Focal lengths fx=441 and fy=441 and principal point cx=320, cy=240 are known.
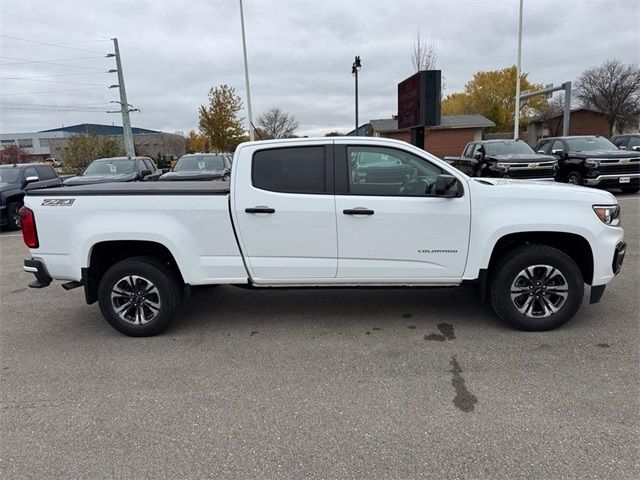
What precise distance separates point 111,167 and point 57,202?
1079 cm

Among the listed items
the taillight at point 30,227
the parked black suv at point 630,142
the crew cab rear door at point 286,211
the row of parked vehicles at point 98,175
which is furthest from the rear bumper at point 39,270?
the parked black suv at point 630,142

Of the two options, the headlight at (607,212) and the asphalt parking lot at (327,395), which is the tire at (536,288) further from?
the headlight at (607,212)

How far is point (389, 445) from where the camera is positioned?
2.65 metres

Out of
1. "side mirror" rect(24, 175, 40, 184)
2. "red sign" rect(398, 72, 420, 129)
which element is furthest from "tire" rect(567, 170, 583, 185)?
"side mirror" rect(24, 175, 40, 184)

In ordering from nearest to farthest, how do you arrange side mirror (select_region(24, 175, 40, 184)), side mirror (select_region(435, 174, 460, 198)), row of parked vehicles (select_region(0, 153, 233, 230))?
side mirror (select_region(435, 174, 460, 198)) → row of parked vehicles (select_region(0, 153, 233, 230)) → side mirror (select_region(24, 175, 40, 184))

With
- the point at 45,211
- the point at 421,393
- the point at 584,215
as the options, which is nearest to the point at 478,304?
the point at 584,215

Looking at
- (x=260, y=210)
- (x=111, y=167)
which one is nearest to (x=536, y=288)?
(x=260, y=210)

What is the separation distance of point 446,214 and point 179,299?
270 cm

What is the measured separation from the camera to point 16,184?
12.1m

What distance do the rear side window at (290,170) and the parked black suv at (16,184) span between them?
1031 centimetres

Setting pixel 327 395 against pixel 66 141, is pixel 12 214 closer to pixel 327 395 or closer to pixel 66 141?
pixel 327 395

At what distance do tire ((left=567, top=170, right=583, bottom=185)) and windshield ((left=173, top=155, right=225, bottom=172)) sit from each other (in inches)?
424

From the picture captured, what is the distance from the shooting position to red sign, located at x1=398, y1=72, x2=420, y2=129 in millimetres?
10133

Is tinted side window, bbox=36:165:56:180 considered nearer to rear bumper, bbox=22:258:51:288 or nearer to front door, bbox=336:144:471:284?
rear bumper, bbox=22:258:51:288
